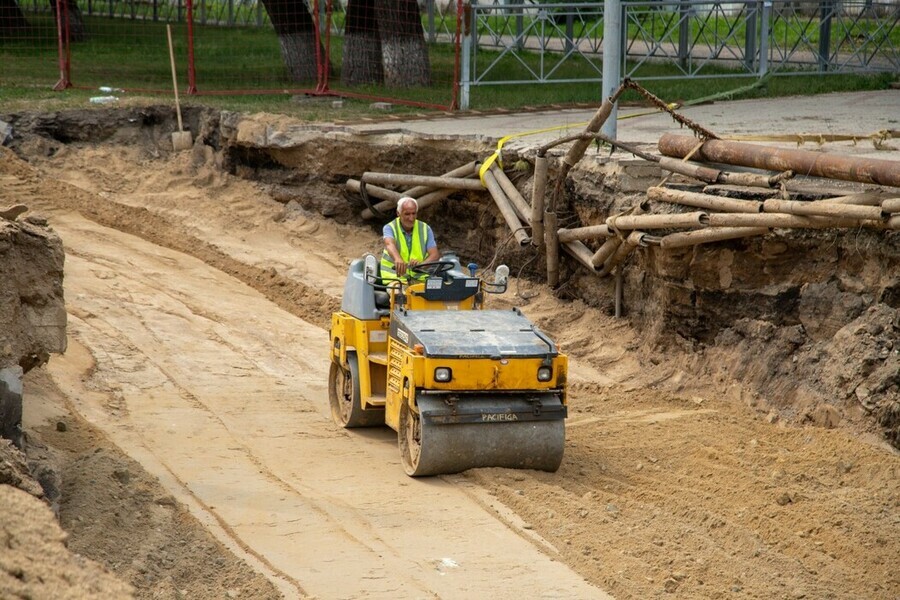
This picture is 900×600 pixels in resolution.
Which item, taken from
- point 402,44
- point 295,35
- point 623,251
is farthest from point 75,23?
point 623,251

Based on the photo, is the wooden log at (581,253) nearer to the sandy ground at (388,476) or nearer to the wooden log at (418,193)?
the sandy ground at (388,476)

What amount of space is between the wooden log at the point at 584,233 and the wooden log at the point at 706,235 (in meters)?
1.06

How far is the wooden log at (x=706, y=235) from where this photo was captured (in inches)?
457

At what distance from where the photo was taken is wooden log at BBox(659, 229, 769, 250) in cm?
1162

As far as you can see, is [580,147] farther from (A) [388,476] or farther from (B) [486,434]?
(A) [388,476]

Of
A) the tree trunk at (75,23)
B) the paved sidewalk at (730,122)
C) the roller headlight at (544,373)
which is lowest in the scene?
the roller headlight at (544,373)

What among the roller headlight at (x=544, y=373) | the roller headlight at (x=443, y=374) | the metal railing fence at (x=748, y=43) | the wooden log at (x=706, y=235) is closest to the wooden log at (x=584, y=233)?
the wooden log at (x=706, y=235)

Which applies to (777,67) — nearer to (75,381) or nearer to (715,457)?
(715,457)

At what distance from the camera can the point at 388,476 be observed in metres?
9.91

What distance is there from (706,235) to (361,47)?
11947mm

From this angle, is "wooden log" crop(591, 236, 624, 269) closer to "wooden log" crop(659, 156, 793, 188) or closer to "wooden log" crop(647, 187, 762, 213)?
"wooden log" crop(647, 187, 762, 213)

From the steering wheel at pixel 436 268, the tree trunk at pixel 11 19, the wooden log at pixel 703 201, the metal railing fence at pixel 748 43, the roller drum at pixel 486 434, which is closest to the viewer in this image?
the roller drum at pixel 486 434

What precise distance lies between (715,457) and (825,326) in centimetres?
186

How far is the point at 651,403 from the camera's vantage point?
40.6 ft
